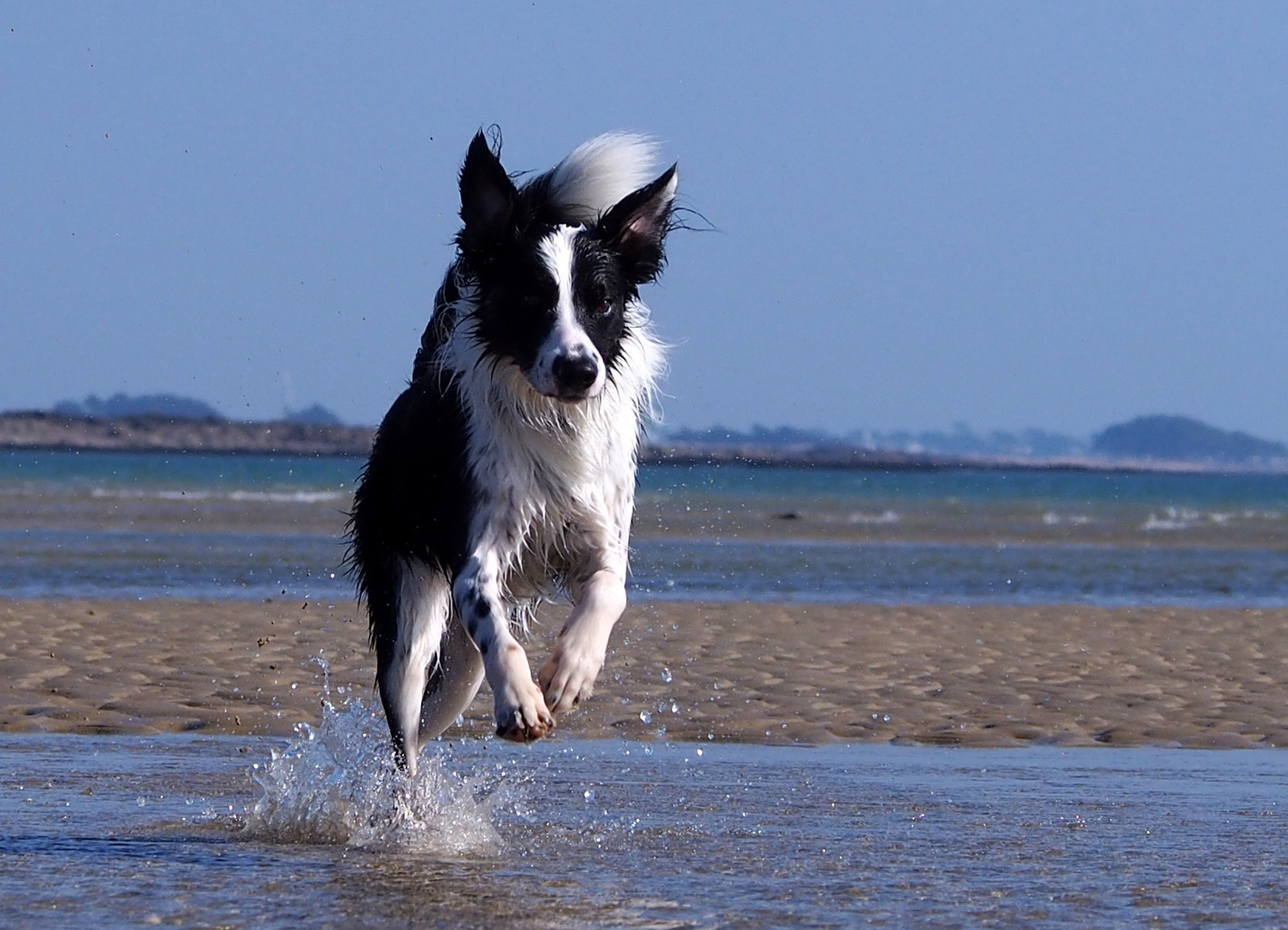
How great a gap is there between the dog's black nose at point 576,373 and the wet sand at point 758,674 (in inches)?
124

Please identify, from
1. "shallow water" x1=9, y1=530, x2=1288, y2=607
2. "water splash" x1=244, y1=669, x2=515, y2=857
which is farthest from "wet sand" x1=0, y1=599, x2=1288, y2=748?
"water splash" x1=244, y1=669, x2=515, y2=857

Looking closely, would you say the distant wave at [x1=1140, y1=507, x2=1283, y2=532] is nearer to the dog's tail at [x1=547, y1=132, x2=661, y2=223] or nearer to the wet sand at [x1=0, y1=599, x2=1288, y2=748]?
the wet sand at [x1=0, y1=599, x2=1288, y2=748]

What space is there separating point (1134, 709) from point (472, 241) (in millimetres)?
5128

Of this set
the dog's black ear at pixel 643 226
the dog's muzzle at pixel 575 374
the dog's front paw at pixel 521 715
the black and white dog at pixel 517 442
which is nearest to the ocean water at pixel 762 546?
the black and white dog at pixel 517 442

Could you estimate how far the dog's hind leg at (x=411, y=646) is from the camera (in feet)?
20.0

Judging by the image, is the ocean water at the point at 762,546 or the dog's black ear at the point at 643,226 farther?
the ocean water at the point at 762,546

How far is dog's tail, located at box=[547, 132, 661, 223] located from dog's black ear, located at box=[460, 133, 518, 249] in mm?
332

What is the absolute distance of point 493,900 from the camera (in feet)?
15.6

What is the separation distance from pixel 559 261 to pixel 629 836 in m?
1.81

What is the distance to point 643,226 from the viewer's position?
6.03 meters

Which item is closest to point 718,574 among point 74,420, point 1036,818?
point 1036,818

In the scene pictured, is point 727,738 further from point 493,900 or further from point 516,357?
point 493,900

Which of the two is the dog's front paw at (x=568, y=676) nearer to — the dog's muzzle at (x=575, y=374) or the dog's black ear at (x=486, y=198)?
the dog's muzzle at (x=575, y=374)

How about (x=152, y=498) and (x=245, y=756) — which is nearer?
(x=245, y=756)
